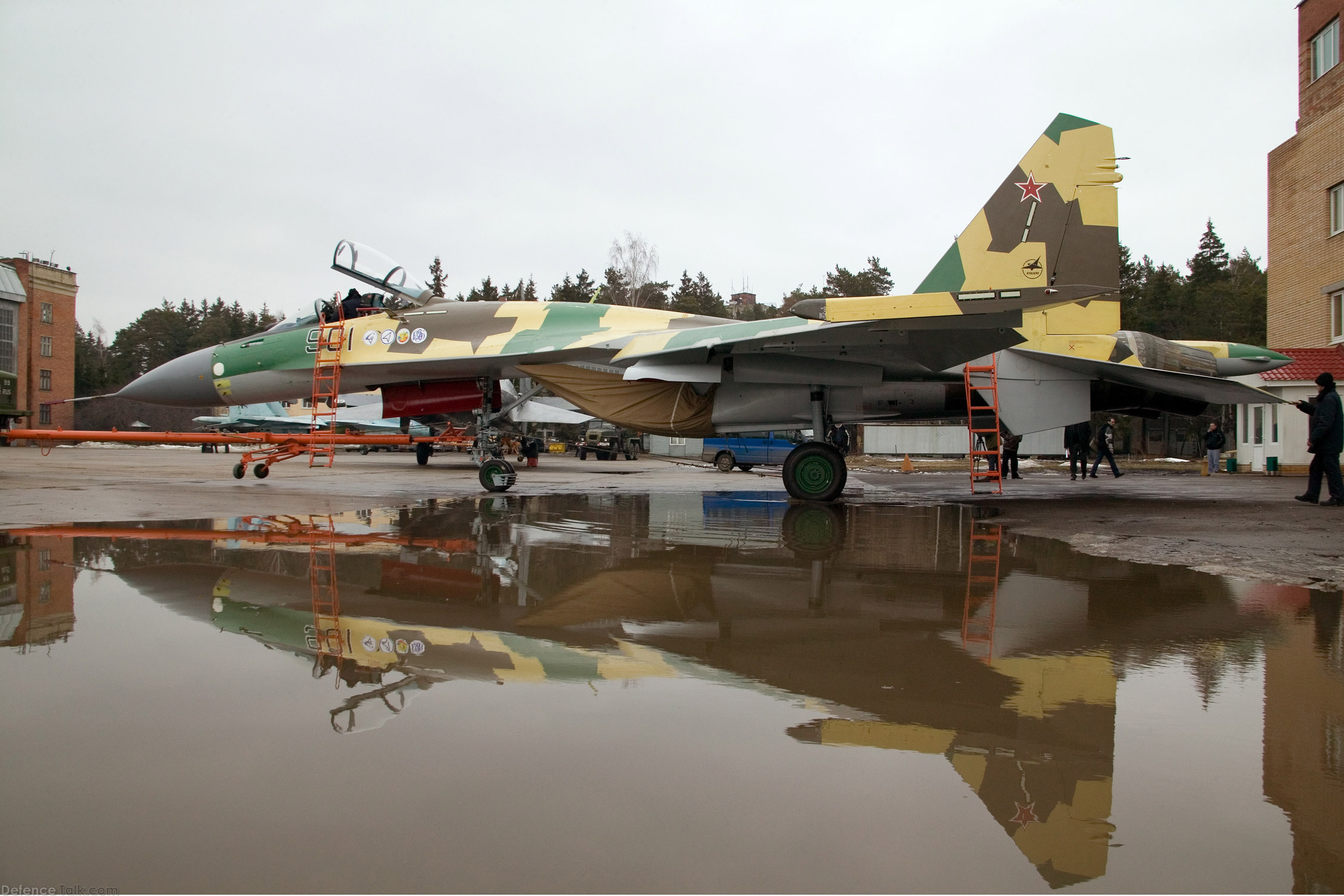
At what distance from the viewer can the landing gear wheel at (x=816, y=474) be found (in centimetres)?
908

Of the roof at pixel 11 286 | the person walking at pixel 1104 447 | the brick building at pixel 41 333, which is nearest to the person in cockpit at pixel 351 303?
the person walking at pixel 1104 447

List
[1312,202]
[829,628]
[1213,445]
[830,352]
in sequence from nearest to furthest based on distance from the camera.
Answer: [829,628] < [830,352] < [1213,445] < [1312,202]

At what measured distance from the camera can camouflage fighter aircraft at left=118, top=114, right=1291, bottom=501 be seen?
8.05 meters

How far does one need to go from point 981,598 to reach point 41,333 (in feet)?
181

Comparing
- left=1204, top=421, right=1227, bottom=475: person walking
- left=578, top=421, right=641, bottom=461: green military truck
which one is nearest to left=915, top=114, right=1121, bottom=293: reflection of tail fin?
left=1204, top=421, right=1227, bottom=475: person walking

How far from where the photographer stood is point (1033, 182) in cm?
814

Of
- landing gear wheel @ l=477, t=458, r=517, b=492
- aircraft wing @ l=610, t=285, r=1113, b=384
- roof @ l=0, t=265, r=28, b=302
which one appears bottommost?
landing gear wheel @ l=477, t=458, r=517, b=492

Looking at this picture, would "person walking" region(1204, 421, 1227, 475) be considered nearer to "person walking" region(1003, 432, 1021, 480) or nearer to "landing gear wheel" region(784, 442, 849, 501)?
"person walking" region(1003, 432, 1021, 480)

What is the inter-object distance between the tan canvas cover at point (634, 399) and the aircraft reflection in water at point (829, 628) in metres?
3.47

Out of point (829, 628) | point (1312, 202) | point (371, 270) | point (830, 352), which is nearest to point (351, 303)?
point (371, 270)

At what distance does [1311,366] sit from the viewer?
16344 mm

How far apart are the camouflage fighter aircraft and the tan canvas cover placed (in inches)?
0.9

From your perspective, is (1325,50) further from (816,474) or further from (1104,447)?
(816,474)

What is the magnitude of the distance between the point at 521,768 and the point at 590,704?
1.52ft
